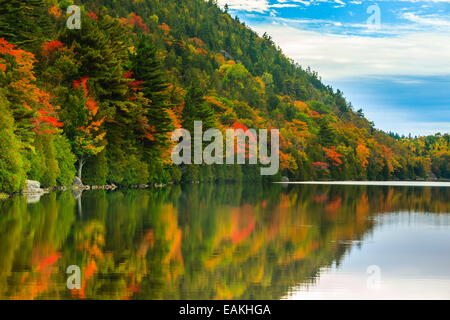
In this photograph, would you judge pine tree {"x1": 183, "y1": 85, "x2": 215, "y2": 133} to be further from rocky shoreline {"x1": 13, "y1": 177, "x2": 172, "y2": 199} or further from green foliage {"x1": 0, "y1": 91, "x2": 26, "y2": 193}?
green foliage {"x1": 0, "y1": 91, "x2": 26, "y2": 193}

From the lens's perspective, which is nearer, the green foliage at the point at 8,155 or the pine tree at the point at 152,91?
the green foliage at the point at 8,155

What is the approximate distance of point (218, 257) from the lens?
13508 millimetres

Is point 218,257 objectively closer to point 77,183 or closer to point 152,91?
point 77,183

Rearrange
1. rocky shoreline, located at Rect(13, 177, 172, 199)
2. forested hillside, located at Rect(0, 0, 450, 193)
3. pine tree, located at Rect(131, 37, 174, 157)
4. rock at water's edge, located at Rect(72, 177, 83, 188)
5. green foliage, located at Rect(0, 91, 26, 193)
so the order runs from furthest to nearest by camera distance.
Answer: pine tree, located at Rect(131, 37, 174, 157), rock at water's edge, located at Rect(72, 177, 83, 188), rocky shoreline, located at Rect(13, 177, 172, 199), forested hillside, located at Rect(0, 0, 450, 193), green foliage, located at Rect(0, 91, 26, 193)

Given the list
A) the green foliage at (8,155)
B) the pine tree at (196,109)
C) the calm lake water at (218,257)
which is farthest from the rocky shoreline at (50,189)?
the pine tree at (196,109)

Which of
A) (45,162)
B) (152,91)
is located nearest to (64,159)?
(45,162)

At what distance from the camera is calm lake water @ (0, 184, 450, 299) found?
32.8 feet

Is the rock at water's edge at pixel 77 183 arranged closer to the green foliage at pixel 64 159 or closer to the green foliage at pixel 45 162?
the green foliage at pixel 64 159

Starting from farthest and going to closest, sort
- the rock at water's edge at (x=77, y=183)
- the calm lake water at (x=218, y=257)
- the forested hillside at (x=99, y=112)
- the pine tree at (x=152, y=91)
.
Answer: the pine tree at (x=152, y=91)
the rock at water's edge at (x=77, y=183)
the forested hillside at (x=99, y=112)
the calm lake water at (x=218, y=257)

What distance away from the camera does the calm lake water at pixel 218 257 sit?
10.0 metres

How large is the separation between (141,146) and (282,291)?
48.3m

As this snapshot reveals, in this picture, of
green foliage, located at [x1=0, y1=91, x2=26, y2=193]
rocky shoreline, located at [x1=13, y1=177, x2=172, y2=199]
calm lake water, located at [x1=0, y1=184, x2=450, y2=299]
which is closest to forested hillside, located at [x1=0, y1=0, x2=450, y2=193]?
green foliage, located at [x1=0, y1=91, x2=26, y2=193]
